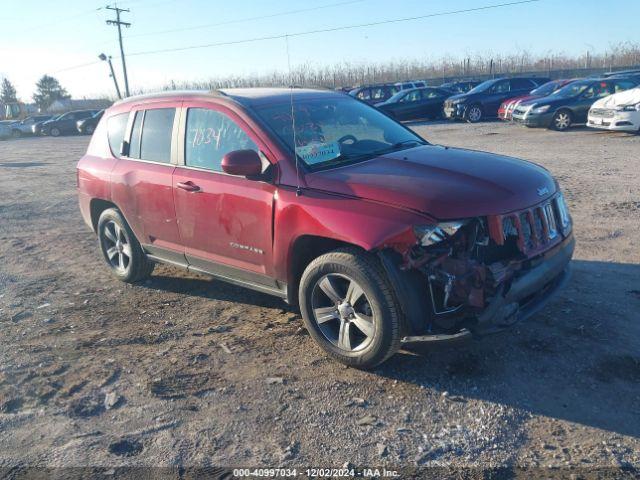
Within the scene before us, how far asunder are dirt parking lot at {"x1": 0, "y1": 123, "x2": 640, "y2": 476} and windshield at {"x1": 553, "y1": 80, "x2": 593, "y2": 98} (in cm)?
1296

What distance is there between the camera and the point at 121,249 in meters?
5.97

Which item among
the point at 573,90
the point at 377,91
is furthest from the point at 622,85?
the point at 377,91

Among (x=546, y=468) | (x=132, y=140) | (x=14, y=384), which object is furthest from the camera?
(x=132, y=140)

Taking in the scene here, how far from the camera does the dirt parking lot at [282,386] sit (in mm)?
3107

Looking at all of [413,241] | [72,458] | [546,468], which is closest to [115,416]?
[72,458]

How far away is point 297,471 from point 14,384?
7.59 feet

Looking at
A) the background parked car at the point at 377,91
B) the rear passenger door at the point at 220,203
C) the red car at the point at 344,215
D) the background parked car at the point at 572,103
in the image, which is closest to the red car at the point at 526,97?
the background parked car at the point at 572,103

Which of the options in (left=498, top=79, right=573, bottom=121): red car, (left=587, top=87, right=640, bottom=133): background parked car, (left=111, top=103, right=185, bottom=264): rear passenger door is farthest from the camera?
(left=498, top=79, right=573, bottom=121): red car

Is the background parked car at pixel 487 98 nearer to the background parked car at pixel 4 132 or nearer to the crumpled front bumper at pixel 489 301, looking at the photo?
the crumpled front bumper at pixel 489 301

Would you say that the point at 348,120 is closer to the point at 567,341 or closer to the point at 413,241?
the point at 413,241

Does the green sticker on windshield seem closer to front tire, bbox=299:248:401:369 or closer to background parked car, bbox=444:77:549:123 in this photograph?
front tire, bbox=299:248:401:369

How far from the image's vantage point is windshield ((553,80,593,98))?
56.5 ft

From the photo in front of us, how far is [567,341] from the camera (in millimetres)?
4062

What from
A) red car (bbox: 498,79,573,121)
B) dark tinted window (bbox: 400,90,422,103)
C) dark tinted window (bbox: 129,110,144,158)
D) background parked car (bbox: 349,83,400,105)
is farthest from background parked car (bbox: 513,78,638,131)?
dark tinted window (bbox: 129,110,144,158)
